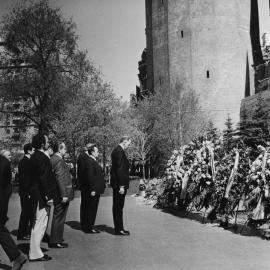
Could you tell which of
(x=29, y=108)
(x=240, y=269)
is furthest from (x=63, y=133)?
(x=240, y=269)

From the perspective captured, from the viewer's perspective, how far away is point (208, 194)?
37.9ft

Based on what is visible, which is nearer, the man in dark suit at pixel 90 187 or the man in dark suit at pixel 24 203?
the man in dark suit at pixel 24 203

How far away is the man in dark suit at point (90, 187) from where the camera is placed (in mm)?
10188

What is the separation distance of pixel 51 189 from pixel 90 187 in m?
2.63

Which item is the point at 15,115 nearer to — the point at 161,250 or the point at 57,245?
the point at 57,245

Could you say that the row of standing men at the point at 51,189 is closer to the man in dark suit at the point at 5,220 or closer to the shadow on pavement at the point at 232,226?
the man in dark suit at the point at 5,220

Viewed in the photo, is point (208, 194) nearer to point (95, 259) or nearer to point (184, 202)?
point (184, 202)

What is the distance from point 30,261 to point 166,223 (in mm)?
4606

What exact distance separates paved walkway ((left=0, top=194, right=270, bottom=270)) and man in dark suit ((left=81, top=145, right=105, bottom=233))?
0.31 m

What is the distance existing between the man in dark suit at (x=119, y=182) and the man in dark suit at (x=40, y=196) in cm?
236

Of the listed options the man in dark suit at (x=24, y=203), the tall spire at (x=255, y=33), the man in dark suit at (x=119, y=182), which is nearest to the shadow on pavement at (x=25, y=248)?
the man in dark suit at (x=24, y=203)

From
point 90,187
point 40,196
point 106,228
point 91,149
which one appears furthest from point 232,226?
point 40,196

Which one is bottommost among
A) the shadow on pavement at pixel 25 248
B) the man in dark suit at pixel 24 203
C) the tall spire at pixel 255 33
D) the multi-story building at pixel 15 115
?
the shadow on pavement at pixel 25 248

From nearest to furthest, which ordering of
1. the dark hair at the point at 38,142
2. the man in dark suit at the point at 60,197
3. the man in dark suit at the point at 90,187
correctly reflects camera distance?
the dark hair at the point at 38,142, the man in dark suit at the point at 60,197, the man in dark suit at the point at 90,187
